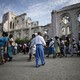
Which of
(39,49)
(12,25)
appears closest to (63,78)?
(39,49)

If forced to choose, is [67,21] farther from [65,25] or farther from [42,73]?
[42,73]

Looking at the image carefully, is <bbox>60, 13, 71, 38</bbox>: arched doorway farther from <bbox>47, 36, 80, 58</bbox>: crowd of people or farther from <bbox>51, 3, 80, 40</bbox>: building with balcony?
<bbox>47, 36, 80, 58</bbox>: crowd of people

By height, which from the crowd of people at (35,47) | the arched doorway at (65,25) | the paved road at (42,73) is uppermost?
the arched doorway at (65,25)

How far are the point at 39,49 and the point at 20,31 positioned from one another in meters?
40.8

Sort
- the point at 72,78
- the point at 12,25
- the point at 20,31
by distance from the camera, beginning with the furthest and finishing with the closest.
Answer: the point at 12,25 < the point at 20,31 < the point at 72,78

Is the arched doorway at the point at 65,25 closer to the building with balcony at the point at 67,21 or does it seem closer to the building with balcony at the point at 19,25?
the building with balcony at the point at 67,21

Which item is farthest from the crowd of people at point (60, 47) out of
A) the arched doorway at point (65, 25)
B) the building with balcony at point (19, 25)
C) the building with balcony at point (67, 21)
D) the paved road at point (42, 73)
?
the building with balcony at point (19, 25)

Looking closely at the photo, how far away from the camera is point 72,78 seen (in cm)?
447

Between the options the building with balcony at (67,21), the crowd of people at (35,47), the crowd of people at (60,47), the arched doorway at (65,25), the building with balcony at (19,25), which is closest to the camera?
the crowd of people at (35,47)

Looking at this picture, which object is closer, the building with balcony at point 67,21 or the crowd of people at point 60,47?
the crowd of people at point 60,47

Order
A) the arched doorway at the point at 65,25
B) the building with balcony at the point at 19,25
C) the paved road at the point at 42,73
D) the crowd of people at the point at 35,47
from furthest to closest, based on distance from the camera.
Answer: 1. the building with balcony at the point at 19,25
2. the arched doorway at the point at 65,25
3. the crowd of people at the point at 35,47
4. the paved road at the point at 42,73

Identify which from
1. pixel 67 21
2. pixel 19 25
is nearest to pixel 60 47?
pixel 67 21

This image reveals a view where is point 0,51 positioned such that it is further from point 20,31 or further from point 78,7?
point 20,31

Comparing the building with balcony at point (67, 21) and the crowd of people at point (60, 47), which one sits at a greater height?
the building with balcony at point (67, 21)
